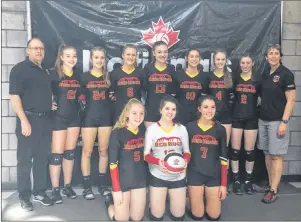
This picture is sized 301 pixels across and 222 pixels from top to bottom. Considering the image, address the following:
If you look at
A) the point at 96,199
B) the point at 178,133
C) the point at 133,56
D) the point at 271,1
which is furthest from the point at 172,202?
the point at 271,1

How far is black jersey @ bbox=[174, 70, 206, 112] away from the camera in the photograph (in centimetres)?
354

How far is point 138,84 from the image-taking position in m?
3.51

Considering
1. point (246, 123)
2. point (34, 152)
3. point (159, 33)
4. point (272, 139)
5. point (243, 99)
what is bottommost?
point (34, 152)

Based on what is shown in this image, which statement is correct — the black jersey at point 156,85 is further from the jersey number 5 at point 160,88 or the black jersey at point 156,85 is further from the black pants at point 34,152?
the black pants at point 34,152

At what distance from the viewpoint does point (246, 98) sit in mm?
3627

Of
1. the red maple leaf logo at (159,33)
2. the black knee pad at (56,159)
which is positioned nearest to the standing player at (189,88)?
the red maple leaf logo at (159,33)

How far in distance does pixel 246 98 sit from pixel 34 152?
2262 mm

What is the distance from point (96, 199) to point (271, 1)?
3078 millimetres

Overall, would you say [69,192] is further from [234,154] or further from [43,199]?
[234,154]

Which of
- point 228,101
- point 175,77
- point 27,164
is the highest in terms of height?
point 175,77

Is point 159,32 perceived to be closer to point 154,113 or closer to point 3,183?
point 154,113

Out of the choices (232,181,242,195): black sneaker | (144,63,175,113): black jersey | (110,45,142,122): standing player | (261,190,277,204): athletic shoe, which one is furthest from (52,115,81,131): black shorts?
(261,190,277,204): athletic shoe

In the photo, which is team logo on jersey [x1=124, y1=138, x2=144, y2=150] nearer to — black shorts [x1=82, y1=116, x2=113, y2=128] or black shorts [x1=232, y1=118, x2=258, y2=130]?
black shorts [x1=82, y1=116, x2=113, y2=128]

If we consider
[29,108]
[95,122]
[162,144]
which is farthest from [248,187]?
[29,108]
